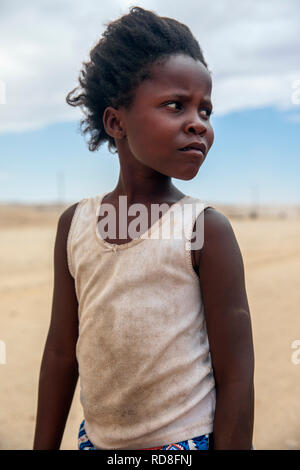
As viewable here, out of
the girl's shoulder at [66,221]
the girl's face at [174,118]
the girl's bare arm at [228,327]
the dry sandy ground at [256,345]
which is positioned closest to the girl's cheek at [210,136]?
the girl's face at [174,118]

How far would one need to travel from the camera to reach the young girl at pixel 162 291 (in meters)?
1.35

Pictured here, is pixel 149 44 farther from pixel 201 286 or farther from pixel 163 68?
pixel 201 286

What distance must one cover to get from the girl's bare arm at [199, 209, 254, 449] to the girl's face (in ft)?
0.62

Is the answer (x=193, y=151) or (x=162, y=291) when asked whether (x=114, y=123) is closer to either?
(x=193, y=151)

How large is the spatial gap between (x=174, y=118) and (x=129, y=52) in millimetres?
303

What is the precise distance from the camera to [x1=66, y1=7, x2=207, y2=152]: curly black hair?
1476mm

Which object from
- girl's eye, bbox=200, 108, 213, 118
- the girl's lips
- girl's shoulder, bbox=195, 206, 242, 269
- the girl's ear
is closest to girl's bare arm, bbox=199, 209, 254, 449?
girl's shoulder, bbox=195, 206, 242, 269

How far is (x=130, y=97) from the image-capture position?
1.48 m

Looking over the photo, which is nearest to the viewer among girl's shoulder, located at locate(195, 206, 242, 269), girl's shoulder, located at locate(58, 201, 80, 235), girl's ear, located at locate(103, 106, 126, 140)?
girl's shoulder, located at locate(195, 206, 242, 269)

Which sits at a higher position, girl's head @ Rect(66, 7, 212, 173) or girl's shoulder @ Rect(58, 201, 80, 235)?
girl's head @ Rect(66, 7, 212, 173)

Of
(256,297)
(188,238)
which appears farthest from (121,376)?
(256,297)

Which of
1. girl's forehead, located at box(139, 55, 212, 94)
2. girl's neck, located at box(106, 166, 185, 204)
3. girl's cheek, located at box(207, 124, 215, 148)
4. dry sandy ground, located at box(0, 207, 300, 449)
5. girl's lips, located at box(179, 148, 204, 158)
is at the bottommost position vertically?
dry sandy ground, located at box(0, 207, 300, 449)

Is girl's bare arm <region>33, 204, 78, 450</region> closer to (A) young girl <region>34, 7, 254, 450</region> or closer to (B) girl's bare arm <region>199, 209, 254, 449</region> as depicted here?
(A) young girl <region>34, 7, 254, 450</region>
